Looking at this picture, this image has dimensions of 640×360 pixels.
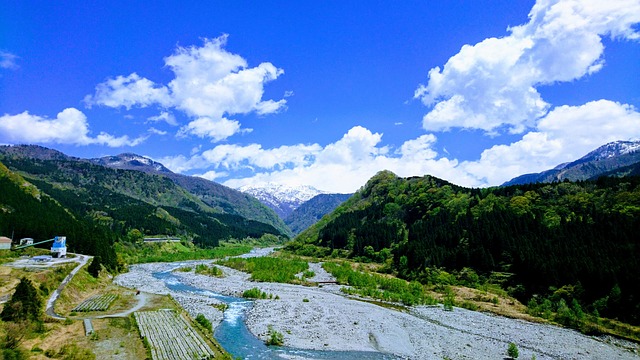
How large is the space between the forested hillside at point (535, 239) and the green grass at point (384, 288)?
9021 mm

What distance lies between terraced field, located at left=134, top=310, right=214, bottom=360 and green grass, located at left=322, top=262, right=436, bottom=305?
3814cm

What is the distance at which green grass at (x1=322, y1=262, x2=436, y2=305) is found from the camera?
6775cm

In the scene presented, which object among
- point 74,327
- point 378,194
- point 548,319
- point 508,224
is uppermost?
point 378,194

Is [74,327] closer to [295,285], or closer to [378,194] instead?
[295,285]

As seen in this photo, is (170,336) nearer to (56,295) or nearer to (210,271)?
(56,295)

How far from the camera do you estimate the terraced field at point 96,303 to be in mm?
49031

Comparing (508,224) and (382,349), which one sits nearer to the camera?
(382,349)

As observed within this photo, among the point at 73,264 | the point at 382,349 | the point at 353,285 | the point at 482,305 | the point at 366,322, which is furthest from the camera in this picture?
the point at 353,285

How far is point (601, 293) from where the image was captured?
181 feet

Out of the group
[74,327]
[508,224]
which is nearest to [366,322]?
[74,327]

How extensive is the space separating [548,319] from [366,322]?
88.6ft

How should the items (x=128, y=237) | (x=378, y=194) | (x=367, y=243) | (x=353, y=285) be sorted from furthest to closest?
(x=378, y=194), (x=128, y=237), (x=367, y=243), (x=353, y=285)

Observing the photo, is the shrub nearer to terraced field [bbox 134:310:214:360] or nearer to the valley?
the valley

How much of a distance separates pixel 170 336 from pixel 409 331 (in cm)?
2783
